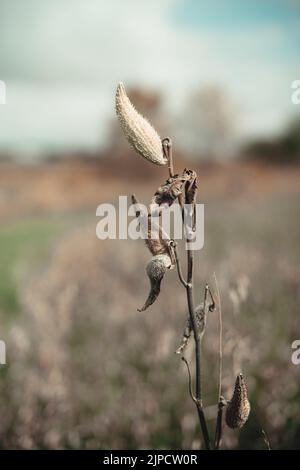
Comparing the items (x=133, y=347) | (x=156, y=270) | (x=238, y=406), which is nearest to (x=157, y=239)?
(x=156, y=270)

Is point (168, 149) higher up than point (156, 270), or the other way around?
point (168, 149)

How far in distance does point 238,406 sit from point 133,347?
3.55 ft

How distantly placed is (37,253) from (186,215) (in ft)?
10.9

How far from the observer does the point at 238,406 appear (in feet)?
1.75

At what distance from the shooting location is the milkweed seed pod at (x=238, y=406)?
1.72 feet

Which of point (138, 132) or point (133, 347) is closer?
point (138, 132)

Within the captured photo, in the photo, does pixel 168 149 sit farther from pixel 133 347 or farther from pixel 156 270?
pixel 133 347

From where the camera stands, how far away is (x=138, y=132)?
48 cm

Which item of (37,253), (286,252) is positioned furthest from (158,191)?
(37,253)

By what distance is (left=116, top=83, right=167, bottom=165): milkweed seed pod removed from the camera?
48 cm

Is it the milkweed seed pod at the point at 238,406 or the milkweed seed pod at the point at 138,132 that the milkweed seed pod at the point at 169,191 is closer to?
the milkweed seed pod at the point at 138,132

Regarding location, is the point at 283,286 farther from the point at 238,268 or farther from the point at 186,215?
the point at 186,215

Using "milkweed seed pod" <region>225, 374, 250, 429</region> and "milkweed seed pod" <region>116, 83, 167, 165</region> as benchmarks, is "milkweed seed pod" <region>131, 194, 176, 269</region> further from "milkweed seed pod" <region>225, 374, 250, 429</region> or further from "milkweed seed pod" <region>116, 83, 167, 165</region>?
"milkweed seed pod" <region>225, 374, 250, 429</region>

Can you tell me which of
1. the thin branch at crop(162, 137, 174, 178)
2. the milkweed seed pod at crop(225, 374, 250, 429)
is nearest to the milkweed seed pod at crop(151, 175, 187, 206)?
the thin branch at crop(162, 137, 174, 178)
